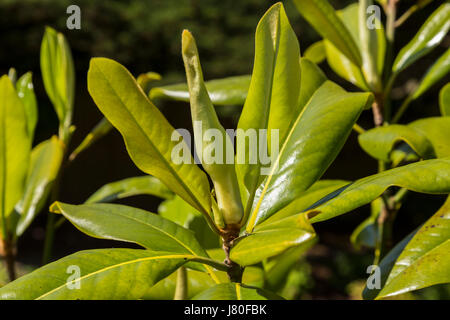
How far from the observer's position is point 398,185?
22.3 inches

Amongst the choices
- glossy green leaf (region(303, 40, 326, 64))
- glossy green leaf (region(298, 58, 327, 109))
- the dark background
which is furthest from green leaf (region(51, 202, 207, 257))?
the dark background

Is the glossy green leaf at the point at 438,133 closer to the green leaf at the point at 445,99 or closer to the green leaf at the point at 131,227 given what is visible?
the green leaf at the point at 445,99

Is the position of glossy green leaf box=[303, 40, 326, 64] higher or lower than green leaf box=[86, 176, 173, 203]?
higher

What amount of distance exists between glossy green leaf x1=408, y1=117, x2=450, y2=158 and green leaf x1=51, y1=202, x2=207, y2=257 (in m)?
0.46

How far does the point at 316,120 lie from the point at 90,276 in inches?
15.3

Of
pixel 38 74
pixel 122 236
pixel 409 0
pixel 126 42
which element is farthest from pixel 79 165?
pixel 122 236

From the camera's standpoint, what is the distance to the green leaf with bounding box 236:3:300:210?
23.9 inches

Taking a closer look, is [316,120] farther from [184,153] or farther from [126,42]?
[126,42]

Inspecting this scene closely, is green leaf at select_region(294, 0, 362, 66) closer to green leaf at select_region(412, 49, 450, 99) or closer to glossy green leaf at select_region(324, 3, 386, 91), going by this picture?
glossy green leaf at select_region(324, 3, 386, 91)

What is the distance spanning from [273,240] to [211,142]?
0.15m

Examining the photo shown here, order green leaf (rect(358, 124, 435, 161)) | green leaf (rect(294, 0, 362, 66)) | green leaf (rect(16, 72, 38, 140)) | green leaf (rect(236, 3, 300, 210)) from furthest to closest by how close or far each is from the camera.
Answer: green leaf (rect(16, 72, 38, 140)) < green leaf (rect(294, 0, 362, 66)) < green leaf (rect(358, 124, 435, 161)) < green leaf (rect(236, 3, 300, 210))

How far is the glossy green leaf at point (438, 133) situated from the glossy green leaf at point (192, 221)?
474mm
